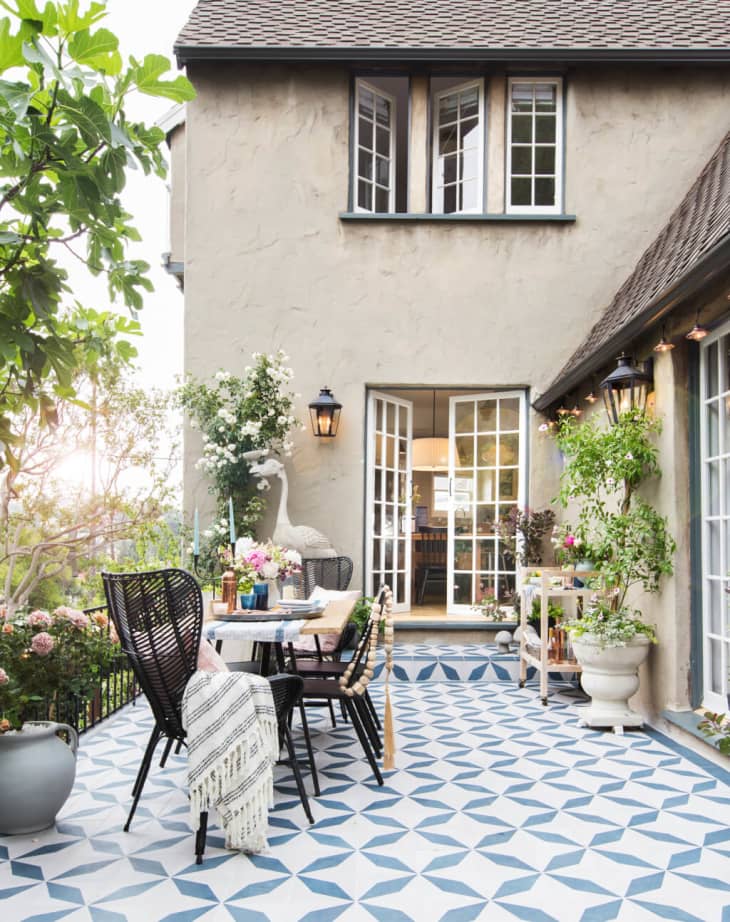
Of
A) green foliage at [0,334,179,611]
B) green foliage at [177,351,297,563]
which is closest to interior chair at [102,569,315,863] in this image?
green foliage at [177,351,297,563]

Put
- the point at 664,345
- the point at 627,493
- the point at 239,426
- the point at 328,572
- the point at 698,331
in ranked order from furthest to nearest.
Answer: the point at 239,426 < the point at 328,572 < the point at 627,493 < the point at 664,345 < the point at 698,331

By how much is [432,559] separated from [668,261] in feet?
17.9

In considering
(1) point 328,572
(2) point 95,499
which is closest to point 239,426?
(1) point 328,572

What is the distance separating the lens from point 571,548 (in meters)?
6.21

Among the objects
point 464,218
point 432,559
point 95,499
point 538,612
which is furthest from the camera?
point 95,499

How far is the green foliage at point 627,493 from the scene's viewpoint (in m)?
5.10

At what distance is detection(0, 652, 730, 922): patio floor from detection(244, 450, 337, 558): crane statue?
2.49 m

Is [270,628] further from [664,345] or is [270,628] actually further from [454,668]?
[454,668]

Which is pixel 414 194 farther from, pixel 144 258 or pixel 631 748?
pixel 144 258

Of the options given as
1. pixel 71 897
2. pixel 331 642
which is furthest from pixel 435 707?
pixel 71 897

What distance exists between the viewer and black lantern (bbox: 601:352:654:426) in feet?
17.2

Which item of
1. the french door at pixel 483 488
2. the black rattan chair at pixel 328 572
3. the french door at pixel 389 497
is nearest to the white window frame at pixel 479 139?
the french door at pixel 483 488

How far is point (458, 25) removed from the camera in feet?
26.0

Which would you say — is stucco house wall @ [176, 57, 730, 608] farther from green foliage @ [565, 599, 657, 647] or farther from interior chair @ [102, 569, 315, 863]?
interior chair @ [102, 569, 315, 863]
